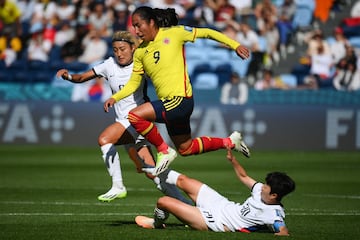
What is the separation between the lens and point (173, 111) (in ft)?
33.9

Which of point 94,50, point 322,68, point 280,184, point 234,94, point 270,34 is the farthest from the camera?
point 270,34

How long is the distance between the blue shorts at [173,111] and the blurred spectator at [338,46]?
16256 mm

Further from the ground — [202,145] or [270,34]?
[270,34]

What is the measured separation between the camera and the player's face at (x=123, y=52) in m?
11.8

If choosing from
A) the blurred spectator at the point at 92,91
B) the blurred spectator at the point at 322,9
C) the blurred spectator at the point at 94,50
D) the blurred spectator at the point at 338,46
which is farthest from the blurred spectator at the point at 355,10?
the blurred spectator at the point at 92,91

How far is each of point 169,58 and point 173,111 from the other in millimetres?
625

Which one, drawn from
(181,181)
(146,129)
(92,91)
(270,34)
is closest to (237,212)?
(181,181)

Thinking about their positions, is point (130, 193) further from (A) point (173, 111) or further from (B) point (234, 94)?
(B) point (234, 94)

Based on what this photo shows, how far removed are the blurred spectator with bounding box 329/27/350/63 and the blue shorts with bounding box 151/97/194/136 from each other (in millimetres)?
16256

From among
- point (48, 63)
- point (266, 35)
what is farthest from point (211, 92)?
point (48, 63)

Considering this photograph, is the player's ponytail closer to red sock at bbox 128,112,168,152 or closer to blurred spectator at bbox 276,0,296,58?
red sock at bbox 128,112,168,152

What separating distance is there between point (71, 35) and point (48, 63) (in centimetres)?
127

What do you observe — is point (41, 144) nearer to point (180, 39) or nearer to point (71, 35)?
point (71, 35)

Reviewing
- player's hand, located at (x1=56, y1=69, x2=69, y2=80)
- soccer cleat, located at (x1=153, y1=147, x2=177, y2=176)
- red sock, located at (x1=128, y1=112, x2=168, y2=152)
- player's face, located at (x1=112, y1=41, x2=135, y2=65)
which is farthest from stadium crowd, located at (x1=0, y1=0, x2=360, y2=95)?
soccer cleat, located at (x1=153, y1=147, x2=177, y2=176)
